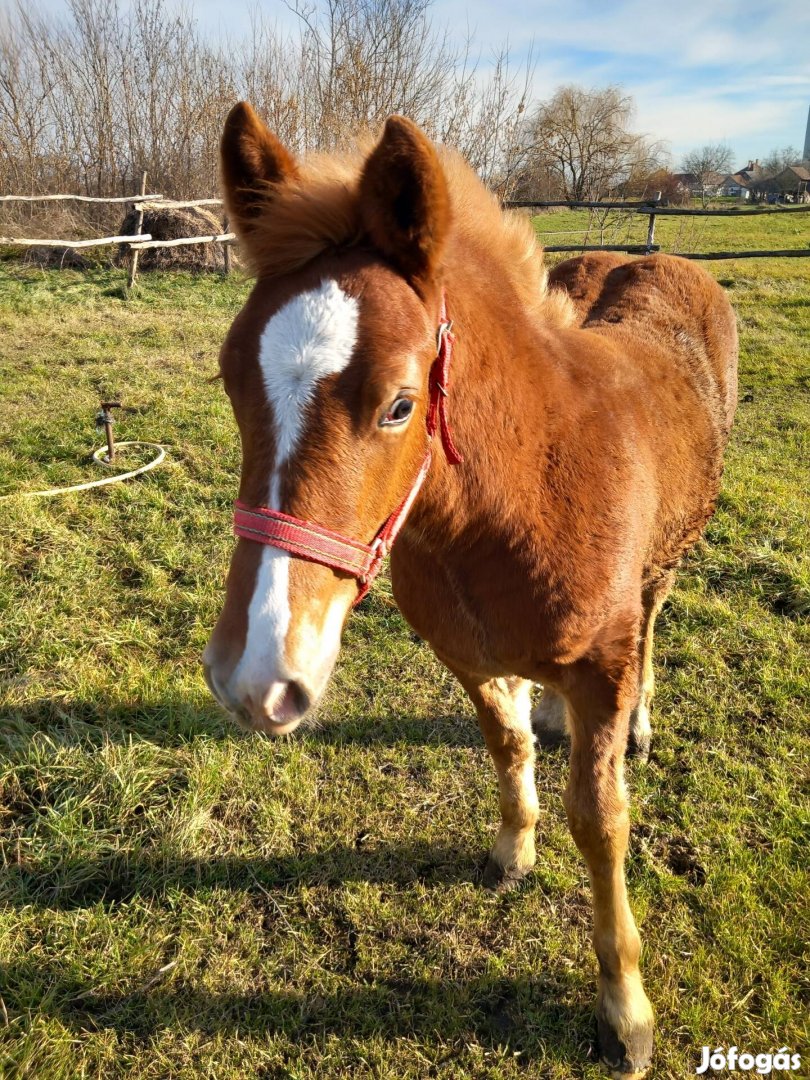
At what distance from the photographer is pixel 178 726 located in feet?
9.67

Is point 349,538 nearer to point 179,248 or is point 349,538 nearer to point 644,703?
point 644,703

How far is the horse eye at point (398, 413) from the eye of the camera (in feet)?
4.21

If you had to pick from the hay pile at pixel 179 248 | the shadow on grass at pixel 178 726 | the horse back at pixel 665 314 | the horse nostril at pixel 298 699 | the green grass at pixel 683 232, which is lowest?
the shadow on grass at pixel 178 726

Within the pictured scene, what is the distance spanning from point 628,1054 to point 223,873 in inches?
58.7

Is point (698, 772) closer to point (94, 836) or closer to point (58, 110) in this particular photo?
point (94, 836)

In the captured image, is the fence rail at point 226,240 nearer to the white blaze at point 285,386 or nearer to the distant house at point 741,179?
the white blaze at point 285,386

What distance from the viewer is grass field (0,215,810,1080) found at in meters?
1.97

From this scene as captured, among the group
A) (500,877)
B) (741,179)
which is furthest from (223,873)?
(741,179)

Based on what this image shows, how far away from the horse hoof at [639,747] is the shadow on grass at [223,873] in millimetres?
886

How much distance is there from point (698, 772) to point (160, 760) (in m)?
2.38

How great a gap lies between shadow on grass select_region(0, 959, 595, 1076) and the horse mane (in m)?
2.19

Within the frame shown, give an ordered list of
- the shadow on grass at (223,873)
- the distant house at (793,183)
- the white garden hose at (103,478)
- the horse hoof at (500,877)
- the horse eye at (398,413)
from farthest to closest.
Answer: the distant house at (793,183), the white garden hose at (103,478), the horse hoof at (500,877), the shadow on grass at (223,873), the horse eye at (398,413)

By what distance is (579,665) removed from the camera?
186 centimetres

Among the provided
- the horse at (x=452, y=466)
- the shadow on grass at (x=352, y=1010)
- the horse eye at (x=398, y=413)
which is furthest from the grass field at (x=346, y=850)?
the horse eye at (x=398, y=413)
